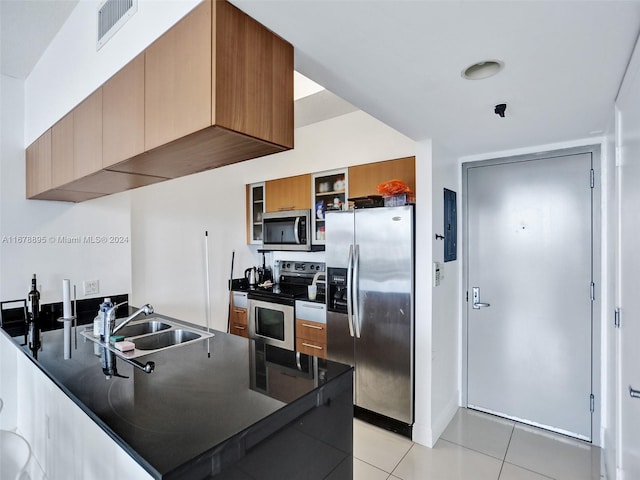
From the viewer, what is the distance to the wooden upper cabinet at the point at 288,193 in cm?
373

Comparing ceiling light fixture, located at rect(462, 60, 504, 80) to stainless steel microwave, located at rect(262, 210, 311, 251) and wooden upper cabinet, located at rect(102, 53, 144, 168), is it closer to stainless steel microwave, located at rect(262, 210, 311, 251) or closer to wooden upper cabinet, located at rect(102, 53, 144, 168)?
wooden upper cabinet, located at rect(102, 53, 144, 168)

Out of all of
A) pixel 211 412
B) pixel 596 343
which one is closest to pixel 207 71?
pixel 211 412

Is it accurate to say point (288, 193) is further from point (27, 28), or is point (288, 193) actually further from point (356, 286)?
point (27, 28)

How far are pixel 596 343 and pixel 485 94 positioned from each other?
2096mm

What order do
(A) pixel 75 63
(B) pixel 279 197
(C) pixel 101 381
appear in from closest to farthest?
(C) pixel 101 381
(A) pixel 75 63
(B) pixel 279 197

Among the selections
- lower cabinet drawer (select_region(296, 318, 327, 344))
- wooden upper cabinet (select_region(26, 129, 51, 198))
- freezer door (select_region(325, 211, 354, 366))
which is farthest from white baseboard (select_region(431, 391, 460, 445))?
wooden upper cabinet (select_region(26, 129, 51, 198))

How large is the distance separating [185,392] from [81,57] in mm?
1850

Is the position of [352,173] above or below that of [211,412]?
above

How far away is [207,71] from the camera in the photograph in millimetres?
1058

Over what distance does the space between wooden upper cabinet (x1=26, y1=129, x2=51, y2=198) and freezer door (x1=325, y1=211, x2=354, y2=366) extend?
2.03m

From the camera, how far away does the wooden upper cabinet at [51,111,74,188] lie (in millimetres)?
1925

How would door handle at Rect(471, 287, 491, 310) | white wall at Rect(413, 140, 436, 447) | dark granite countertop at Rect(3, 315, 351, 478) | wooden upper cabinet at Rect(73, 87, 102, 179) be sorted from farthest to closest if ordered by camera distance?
door handle at Rect(471, 287, 491, 310) < white wall at Rect(413, 140, 436, 447) < wooden upper cabinet at Rect(73, 87, 102, 179) < dark granite countertop at Rect(3, 315, 351, 478)

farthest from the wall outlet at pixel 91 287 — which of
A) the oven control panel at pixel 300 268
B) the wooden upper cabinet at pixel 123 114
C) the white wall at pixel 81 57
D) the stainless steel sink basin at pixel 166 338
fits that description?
the oven control panel at pixel 300 268

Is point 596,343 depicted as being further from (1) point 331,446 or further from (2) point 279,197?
(2) point 279,197
